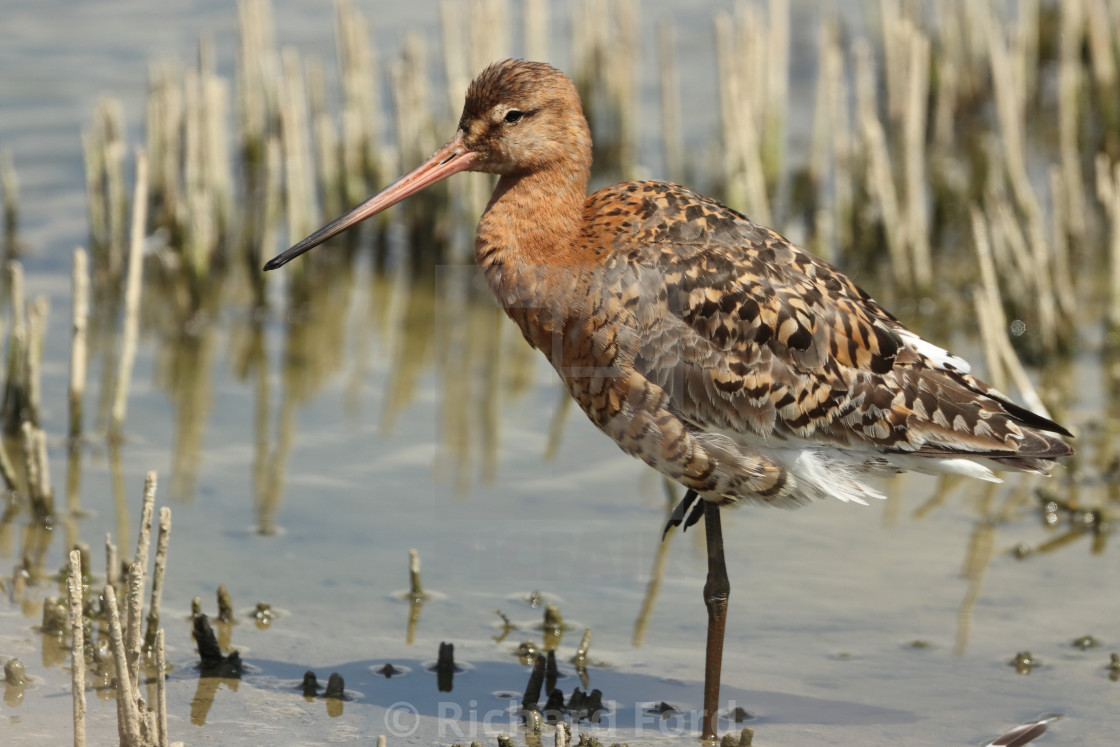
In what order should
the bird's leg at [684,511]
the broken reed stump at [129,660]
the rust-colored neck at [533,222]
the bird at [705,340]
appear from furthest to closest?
the bird's leg at [684,511] → the rust-colored neck at [533,222] → the bird at [705,340] → the broken reed stump at [129,660]

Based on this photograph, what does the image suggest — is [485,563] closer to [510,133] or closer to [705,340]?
[705,340]

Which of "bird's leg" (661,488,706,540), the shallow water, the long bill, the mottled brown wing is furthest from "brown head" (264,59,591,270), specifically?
the shallow water

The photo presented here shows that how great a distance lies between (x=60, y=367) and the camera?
8.27m

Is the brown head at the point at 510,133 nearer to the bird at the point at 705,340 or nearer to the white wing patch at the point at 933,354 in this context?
the bird at the point at 705,340

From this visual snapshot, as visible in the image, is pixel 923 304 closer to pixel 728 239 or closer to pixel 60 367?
pixel 728 239

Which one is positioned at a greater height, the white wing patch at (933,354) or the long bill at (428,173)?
the long bill at (428,173)

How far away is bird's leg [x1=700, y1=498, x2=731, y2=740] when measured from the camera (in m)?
5.33

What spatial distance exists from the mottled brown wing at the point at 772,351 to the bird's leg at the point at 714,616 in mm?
413

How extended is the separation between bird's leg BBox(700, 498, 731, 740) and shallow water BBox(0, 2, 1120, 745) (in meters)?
0.14

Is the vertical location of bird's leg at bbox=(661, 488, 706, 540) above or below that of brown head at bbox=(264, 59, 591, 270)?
below

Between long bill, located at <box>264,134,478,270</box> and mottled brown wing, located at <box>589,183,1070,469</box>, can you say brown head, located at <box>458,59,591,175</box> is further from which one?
mottled brown wing, located at <box>589,183,1070,469</box>

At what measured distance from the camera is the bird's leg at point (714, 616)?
5.33 metres

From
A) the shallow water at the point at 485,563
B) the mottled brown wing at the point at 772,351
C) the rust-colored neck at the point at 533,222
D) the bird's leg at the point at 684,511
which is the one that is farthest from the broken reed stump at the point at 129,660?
the bird's leg at the point at 684,511

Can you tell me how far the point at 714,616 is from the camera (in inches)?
217
